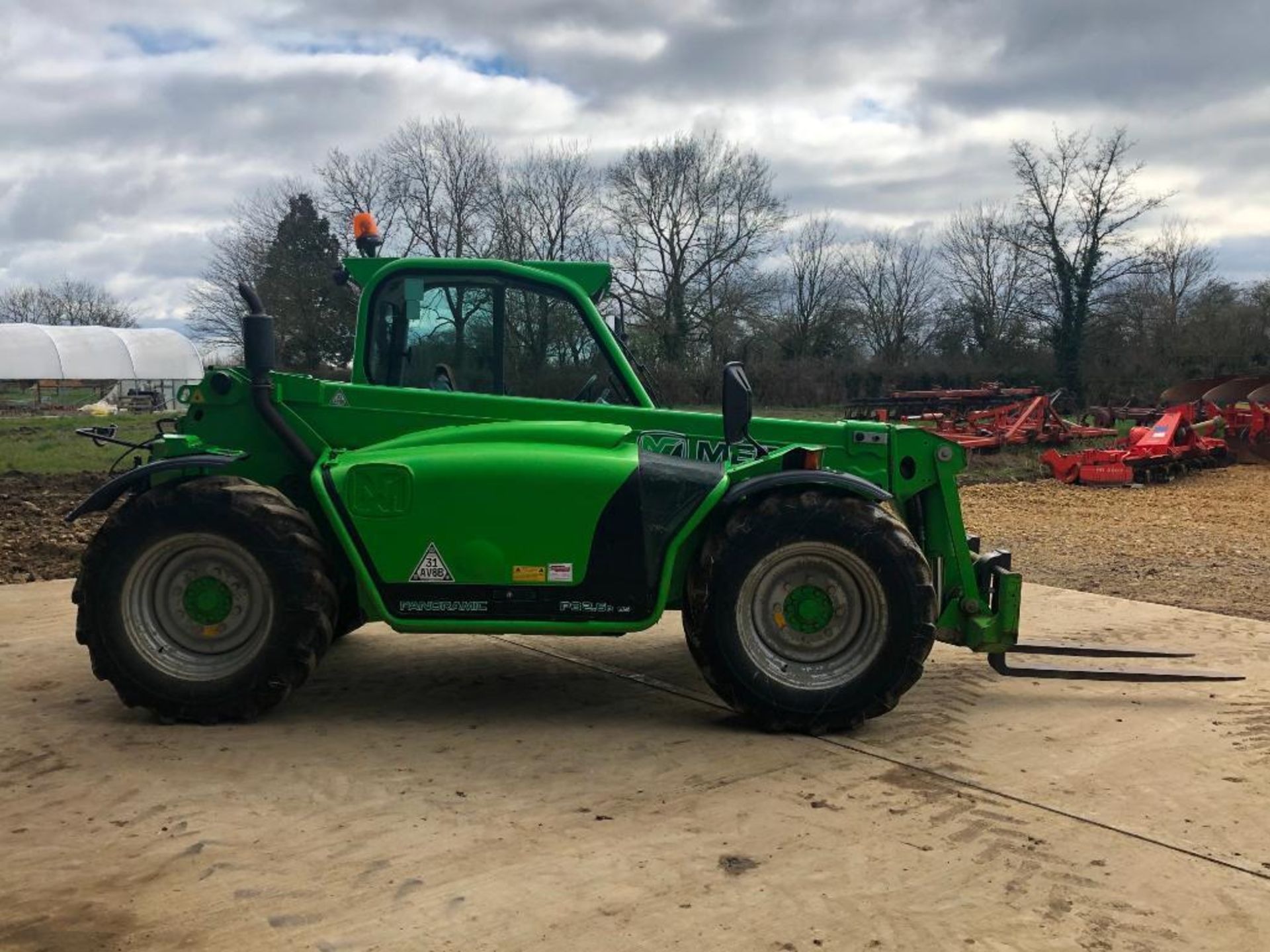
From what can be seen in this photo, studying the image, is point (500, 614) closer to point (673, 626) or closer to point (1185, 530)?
point (673, 626)

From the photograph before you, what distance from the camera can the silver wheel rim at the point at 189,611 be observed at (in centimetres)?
507

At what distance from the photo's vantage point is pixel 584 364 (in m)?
5.75

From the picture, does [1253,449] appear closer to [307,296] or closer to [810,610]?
[810,610]

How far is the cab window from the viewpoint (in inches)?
226

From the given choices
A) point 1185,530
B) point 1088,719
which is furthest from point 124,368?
point 1088,719

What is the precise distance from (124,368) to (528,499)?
5994 centimetres

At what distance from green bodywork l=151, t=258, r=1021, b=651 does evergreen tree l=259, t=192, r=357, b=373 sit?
62 centimetres

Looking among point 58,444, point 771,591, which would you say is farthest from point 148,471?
point 58,444

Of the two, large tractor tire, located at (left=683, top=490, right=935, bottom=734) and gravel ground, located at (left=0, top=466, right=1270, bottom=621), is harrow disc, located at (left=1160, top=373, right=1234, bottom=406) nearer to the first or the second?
gravel ground, located at (left=0, top=466, right=1270, bottom=621)

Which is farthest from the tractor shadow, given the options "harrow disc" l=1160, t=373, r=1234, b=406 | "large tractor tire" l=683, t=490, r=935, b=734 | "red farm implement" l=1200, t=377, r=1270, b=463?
"harrow disc" l=1160, t=373, r=1234, b=406

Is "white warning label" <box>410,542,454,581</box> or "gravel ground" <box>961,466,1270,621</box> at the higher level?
"white warning label" <box>410,542,454,581</box>

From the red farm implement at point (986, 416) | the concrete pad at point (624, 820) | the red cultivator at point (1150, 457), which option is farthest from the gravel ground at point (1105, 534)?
the concrete pad at point (624, 820)

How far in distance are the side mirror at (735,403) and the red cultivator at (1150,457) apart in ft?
43.4

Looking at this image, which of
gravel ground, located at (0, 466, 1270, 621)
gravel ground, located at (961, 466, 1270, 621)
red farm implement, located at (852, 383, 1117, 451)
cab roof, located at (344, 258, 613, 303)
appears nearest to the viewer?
cab roof, located at (344, 258, 613, 303)
